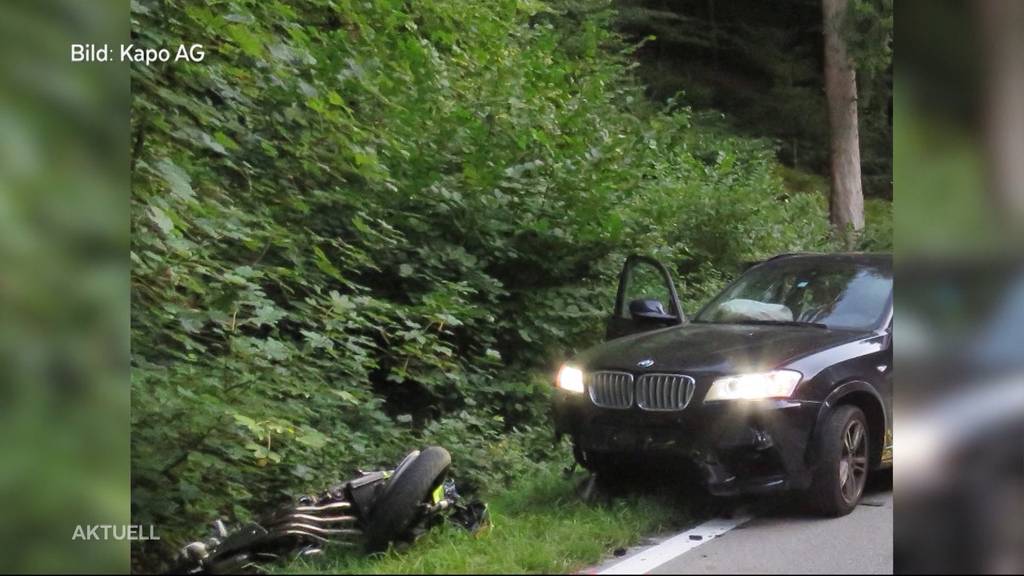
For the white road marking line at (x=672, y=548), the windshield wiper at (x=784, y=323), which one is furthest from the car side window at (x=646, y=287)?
the white road marking line at (x=672, y=548)

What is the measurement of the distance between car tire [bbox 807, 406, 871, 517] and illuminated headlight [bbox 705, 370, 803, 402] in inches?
11.2

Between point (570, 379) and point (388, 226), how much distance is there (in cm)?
146

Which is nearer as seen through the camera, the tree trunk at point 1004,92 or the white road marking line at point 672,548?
the white road marking line at point 672,548

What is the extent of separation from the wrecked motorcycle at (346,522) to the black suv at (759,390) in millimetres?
864

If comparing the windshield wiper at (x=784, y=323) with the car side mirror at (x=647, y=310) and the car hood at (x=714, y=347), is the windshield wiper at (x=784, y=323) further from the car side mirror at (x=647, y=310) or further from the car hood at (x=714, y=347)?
the car side mirror at (x=647, y=310)

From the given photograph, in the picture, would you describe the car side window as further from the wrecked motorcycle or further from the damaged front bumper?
the wrecked motorcycle

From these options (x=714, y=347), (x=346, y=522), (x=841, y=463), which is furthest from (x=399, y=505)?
(x=841, y=463)

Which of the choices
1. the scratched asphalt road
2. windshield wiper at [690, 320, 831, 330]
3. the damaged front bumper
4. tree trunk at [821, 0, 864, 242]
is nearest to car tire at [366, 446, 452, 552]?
the scratched asphalt road

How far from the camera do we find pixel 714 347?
5.38 m

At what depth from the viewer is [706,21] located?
626 cm

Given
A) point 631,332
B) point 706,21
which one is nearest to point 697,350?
point 631,332

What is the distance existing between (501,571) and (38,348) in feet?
6.72

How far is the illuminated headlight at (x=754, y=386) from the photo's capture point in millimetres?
5098

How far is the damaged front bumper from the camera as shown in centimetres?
505
